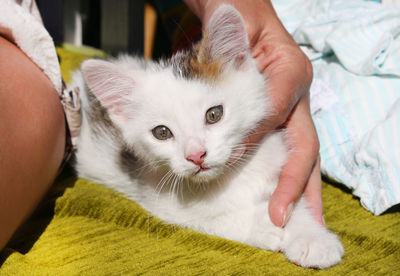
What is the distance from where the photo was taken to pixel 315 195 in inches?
49.1

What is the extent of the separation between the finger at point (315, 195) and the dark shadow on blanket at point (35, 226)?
31.6 inches

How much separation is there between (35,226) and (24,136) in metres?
0.28

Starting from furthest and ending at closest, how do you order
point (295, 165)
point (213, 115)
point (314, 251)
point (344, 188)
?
point (344, 188), point (295, 165), point (213, 115), point (314, 251)

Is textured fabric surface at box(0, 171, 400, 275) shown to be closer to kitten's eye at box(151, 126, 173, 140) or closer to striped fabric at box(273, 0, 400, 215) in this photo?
striped fabric at box(273, 0, 400, 215)

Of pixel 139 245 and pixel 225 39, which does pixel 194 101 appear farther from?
pixel 139 245

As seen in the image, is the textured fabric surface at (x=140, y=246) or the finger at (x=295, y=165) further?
the finger at (x=295, y=165)

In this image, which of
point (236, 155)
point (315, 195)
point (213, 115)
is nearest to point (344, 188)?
point (315, 195)

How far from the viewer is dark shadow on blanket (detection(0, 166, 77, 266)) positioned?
102 centimetres

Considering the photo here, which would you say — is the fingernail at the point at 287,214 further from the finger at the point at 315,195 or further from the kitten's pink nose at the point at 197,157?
the kitten's pink nose at the point at 197,157

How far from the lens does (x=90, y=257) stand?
3.13ft

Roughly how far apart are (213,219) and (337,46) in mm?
956

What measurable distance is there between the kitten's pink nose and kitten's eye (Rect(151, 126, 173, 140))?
0.14 m

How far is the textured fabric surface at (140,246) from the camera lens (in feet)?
2.98

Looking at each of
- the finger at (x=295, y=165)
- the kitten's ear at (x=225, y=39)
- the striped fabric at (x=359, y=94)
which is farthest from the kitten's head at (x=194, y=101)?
the striped fabric at (x=359, y=94)
